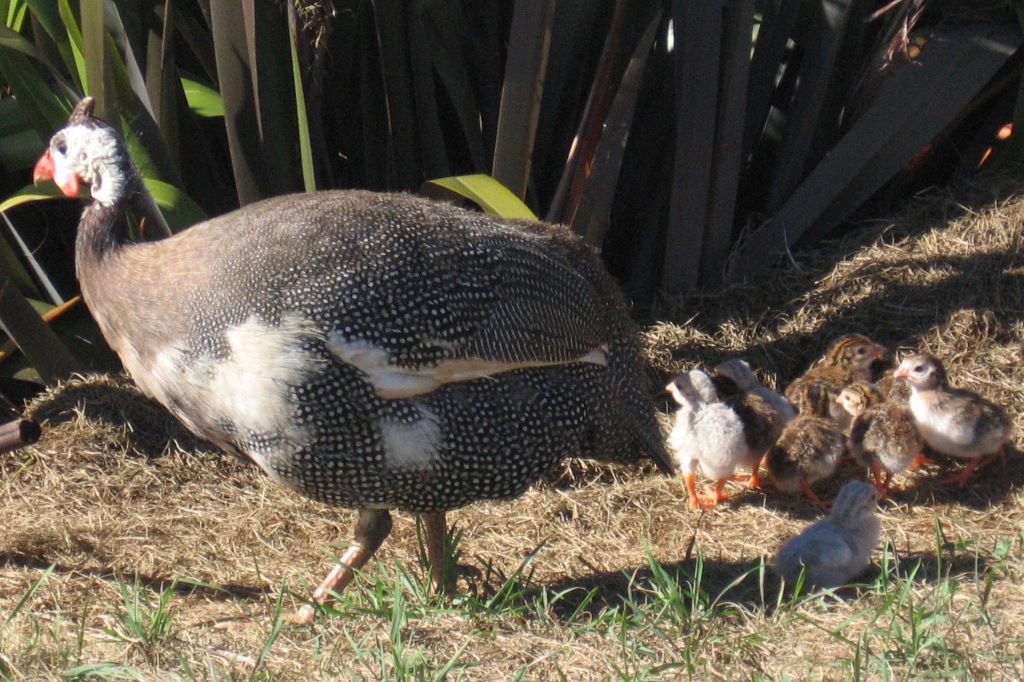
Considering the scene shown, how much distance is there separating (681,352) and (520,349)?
5.69ft

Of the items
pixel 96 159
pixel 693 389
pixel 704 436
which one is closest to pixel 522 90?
pixel 693 389

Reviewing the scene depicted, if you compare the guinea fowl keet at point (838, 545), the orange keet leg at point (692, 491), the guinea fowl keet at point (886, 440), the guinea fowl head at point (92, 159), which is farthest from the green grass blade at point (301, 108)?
the guinea fowl keet at point (886, 440)

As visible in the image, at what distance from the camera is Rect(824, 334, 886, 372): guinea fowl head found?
189 inches

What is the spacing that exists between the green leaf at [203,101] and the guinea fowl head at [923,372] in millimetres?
2778

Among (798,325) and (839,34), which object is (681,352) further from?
(839,34)

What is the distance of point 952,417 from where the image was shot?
4344mm

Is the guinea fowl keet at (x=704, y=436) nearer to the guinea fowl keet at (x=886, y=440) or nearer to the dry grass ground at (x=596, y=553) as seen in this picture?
the dry grass ground at (x=596, y=553)

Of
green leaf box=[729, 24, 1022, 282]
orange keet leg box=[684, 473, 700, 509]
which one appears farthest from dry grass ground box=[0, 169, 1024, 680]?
green leaf box=[729, 24, 1022, 282]

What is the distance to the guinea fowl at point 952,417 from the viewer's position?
4336 millimetres

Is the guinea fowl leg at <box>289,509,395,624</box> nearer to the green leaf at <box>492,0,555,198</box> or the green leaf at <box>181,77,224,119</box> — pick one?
the green leaf at <box>492,0,555,198</box>

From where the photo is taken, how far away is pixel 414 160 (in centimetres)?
516

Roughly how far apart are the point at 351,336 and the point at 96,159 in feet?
3.13

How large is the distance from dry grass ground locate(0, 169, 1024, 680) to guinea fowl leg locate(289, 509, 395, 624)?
9cm

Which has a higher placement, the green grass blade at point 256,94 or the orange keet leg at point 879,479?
the green grass blade at point 256,94
